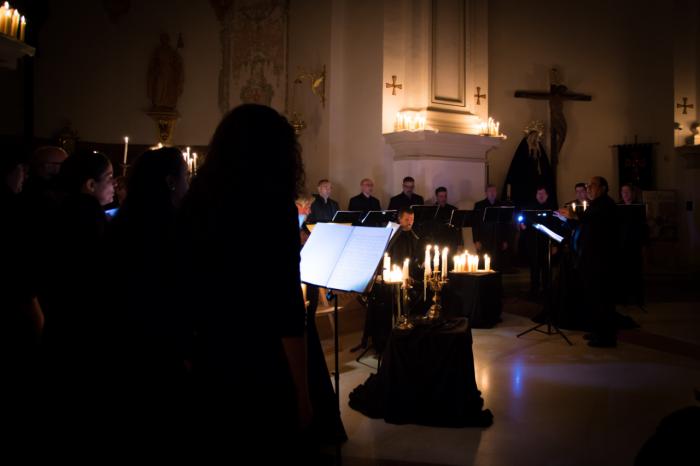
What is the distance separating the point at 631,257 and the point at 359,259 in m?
6.80

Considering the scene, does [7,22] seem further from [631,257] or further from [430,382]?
[631,257]

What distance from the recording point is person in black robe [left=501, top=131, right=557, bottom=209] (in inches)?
445

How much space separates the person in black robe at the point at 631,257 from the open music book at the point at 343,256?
20.6ft

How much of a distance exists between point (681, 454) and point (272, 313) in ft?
3.66

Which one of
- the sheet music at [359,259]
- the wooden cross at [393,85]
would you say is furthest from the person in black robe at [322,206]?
the sheet music at [359,259]

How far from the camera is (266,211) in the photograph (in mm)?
1666

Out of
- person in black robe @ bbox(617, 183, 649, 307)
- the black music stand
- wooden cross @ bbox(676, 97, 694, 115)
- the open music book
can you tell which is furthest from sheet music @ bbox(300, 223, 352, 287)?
wooden cross @ bbox(676, 97, 694, 115)

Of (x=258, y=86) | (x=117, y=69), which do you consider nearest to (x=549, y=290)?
(x=258, y=86)

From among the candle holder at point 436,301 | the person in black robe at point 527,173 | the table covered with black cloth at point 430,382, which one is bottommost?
the table covered with black cloth at point 430,382

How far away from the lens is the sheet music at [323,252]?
10.3ft

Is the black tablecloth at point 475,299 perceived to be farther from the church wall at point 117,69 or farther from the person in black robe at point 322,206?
the church wall at point 117,69

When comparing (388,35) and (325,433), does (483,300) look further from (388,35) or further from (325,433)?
(388,35)

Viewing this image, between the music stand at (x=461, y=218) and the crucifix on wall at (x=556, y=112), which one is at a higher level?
the crucifix on wall at (x=556, y=112)

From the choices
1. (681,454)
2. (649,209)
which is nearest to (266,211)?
(681,454)
